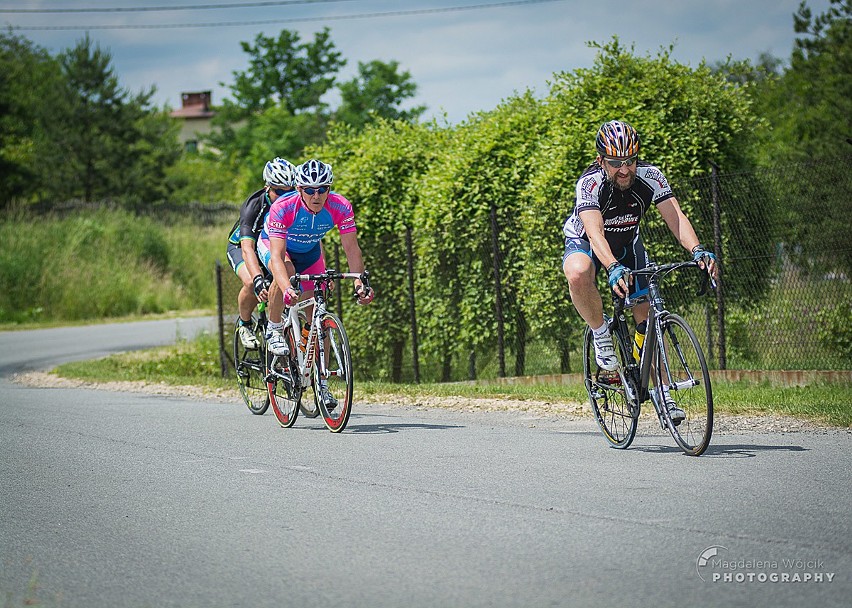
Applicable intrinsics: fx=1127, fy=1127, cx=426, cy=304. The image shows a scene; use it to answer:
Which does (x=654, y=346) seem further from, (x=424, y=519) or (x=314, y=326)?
(x=314, y=326)

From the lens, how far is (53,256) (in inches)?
1359

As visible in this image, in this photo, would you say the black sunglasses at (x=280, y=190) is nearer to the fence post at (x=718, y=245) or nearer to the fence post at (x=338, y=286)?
the fence post at (x=718, y=245)

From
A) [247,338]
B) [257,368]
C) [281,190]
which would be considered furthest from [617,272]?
[247,338]

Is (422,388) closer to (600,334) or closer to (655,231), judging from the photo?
(655,231)

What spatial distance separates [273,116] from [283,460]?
57430 mm

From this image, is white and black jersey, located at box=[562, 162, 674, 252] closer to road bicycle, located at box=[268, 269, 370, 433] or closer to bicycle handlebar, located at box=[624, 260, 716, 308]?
bicycle handlebar, located at box=[624, 260, 716, 308]

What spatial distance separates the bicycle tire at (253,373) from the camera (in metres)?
10.9

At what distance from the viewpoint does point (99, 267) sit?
3478 cm

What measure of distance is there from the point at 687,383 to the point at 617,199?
4.43 feet

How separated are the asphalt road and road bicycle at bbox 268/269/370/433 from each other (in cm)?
→ 31

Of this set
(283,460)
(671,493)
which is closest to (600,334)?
(671,493)

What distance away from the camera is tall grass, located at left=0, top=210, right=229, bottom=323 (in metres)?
33.3

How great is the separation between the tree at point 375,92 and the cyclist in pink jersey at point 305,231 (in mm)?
57180

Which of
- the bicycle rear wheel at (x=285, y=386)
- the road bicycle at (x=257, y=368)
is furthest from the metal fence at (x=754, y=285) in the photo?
the bicycle rear wheel at (x=285, y=386)
